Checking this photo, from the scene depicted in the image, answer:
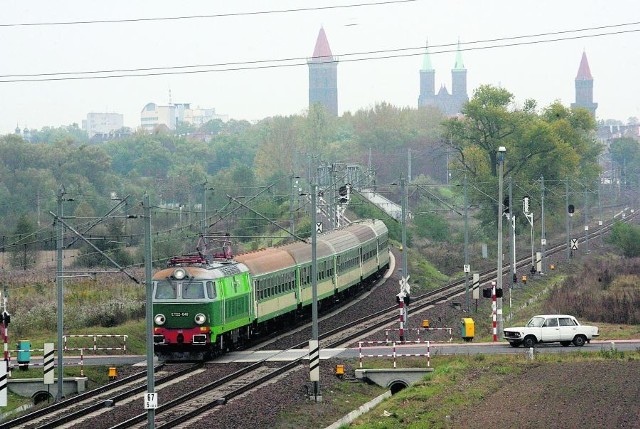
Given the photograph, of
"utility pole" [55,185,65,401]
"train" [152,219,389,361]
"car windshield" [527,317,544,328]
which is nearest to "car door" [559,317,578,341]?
"car windshield" [527,317,544,328]

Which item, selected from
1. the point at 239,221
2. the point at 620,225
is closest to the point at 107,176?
the point at 239,221

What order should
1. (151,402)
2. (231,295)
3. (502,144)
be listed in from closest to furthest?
(151,402)
(231,295)
(502,144)

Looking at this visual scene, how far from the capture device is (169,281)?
43.1m

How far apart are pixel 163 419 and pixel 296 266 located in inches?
884

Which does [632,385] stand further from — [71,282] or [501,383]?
[71,282]

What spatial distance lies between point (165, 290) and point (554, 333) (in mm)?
14266

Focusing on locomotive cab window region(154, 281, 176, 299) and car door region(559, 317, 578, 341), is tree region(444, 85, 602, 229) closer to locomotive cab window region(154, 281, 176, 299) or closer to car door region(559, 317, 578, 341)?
car door region(559, 317, 578, 341)

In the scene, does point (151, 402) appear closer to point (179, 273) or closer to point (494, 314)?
point (179, 273)

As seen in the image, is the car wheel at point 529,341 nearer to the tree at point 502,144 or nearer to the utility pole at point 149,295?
the utility pole at point 149,295

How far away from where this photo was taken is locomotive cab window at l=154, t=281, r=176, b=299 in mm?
42812

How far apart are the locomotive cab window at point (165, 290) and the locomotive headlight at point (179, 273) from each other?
0.30 m

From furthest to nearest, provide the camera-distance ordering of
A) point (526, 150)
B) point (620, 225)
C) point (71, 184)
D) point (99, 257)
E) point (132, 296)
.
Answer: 1. point (71, 184)
2. point (526, 150)
3. point (620, 225)
4. point (99, 257)
5. point (132, 296)

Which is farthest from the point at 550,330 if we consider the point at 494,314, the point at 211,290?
the point at 211,290

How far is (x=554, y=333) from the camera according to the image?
4650 centimetres
